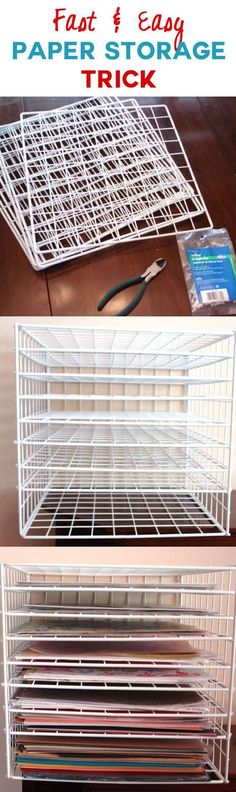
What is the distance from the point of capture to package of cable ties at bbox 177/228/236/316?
1053mm

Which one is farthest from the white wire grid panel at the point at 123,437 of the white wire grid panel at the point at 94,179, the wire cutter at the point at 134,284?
the white wire grid panel at the point at 94,179

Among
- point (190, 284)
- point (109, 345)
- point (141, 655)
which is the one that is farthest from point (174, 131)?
point (141, 655)

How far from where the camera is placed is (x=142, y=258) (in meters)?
1.07

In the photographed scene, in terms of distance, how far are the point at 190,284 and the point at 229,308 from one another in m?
0.10

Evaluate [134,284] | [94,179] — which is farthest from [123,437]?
[94,179]

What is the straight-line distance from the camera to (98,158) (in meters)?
1.13

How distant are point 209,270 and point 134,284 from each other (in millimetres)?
176

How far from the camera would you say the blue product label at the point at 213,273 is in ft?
3.48

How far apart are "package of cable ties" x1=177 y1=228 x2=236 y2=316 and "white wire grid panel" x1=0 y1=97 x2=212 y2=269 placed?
0.03 m

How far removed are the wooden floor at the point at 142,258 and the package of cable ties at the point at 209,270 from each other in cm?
2

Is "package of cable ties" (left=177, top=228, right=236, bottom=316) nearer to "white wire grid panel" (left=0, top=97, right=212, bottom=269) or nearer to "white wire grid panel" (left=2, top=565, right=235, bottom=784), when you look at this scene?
"white wire grid panel" (left=0, top=97, right=212, bottom=269)
